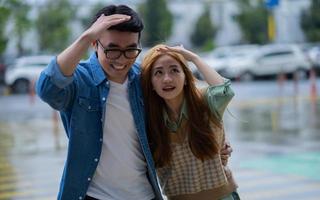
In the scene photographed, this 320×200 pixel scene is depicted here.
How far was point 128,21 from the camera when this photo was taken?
2725 mm

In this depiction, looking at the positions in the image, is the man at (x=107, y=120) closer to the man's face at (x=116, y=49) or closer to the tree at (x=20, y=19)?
the man's face at (x=116, y=49)

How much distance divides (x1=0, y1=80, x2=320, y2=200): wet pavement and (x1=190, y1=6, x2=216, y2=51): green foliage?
36843 millimetres

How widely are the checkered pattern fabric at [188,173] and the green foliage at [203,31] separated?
52356mm

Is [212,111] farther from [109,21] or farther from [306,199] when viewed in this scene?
[306,199]

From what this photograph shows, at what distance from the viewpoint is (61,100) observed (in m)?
2.71

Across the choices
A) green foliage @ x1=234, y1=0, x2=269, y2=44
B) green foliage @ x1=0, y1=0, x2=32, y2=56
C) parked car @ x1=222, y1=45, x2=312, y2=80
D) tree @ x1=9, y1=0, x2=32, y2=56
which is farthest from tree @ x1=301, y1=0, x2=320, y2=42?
tree @ x1=9, y1=0, x2=32, y2=56

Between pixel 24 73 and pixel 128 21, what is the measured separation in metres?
27.3

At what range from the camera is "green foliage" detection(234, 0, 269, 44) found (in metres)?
51.2

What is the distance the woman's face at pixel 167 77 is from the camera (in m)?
2.90

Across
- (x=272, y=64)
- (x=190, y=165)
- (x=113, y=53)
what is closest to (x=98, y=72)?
(x=113, y=53)

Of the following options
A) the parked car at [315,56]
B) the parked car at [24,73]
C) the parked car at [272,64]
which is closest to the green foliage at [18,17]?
the parked car at [24,73]

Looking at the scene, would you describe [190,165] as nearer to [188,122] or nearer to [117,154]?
[188,122]

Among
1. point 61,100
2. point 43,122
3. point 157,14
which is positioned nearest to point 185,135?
point 61,100

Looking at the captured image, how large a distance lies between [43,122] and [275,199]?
35.5ft
